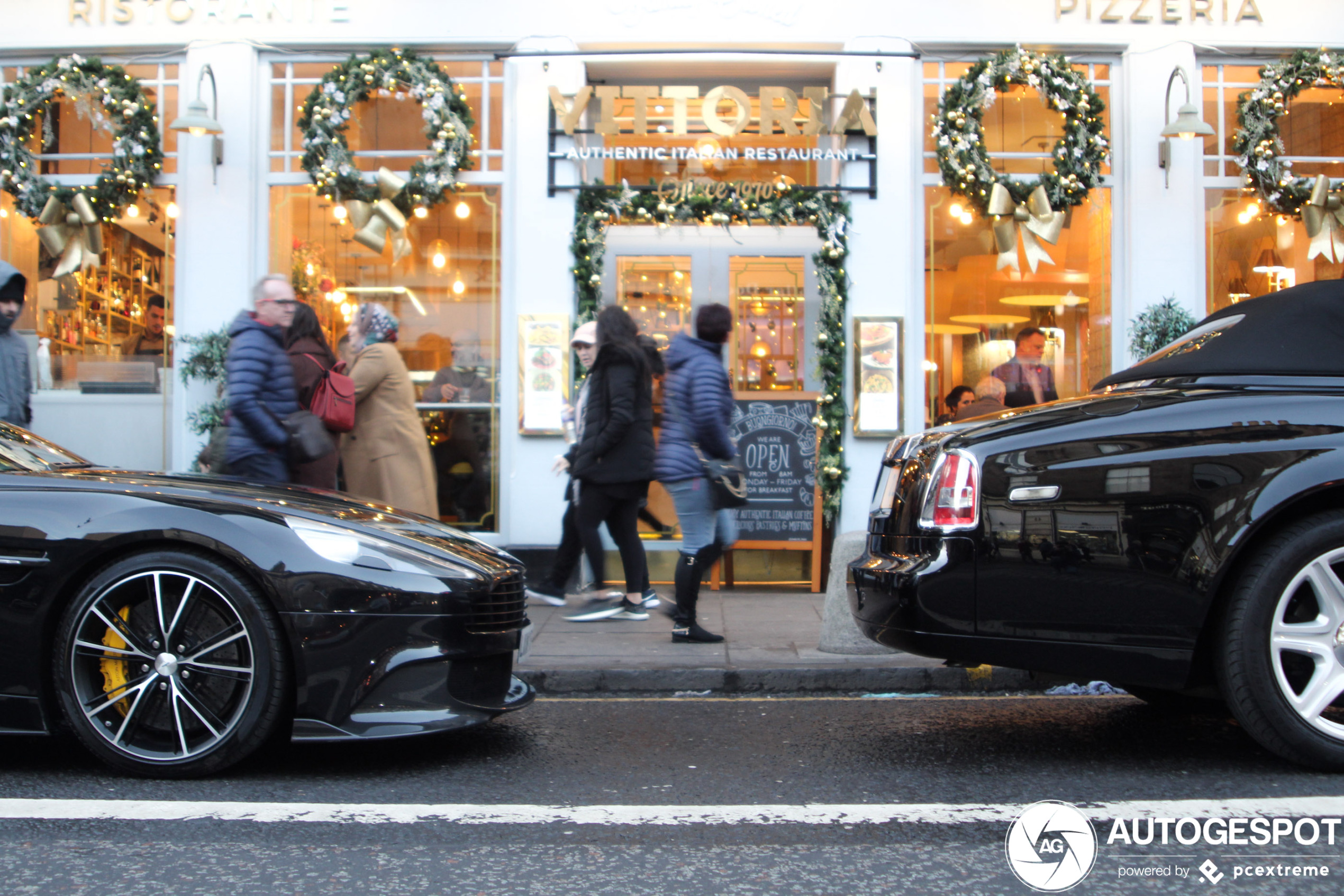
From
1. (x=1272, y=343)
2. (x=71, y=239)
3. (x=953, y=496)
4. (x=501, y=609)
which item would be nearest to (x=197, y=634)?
(x=501, y=609)

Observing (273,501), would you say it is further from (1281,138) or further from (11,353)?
(1281,138)

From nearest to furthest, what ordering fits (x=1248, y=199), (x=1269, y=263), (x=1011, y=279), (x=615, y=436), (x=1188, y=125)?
(x=615, y=436), (x=1188, y=125), (x=1248, y=199), (x=1269, y=263), (x=1011, y=279)

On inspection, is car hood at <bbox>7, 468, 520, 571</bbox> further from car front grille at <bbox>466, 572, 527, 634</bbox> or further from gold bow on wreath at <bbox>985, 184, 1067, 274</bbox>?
gold bow on wreath at <bbox>985, 184, 1067, 274</bbox>

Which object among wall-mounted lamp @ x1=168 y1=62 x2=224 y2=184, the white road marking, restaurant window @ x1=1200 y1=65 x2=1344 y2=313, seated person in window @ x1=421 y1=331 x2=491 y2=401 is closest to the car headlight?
the white road marking

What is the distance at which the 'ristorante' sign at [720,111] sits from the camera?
917 cm

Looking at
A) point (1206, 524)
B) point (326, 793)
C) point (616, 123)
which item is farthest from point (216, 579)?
point (616, 123)

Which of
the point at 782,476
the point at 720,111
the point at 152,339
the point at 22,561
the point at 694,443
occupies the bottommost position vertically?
the point at 22,561

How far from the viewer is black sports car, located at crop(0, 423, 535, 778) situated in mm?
3797

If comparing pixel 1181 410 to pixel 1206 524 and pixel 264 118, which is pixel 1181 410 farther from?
pixel 264 118

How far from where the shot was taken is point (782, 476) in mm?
9422

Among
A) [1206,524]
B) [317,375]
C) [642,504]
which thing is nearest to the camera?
[1206,524]

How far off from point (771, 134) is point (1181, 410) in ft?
19.6

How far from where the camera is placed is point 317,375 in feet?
21.5

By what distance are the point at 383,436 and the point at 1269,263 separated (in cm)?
720
